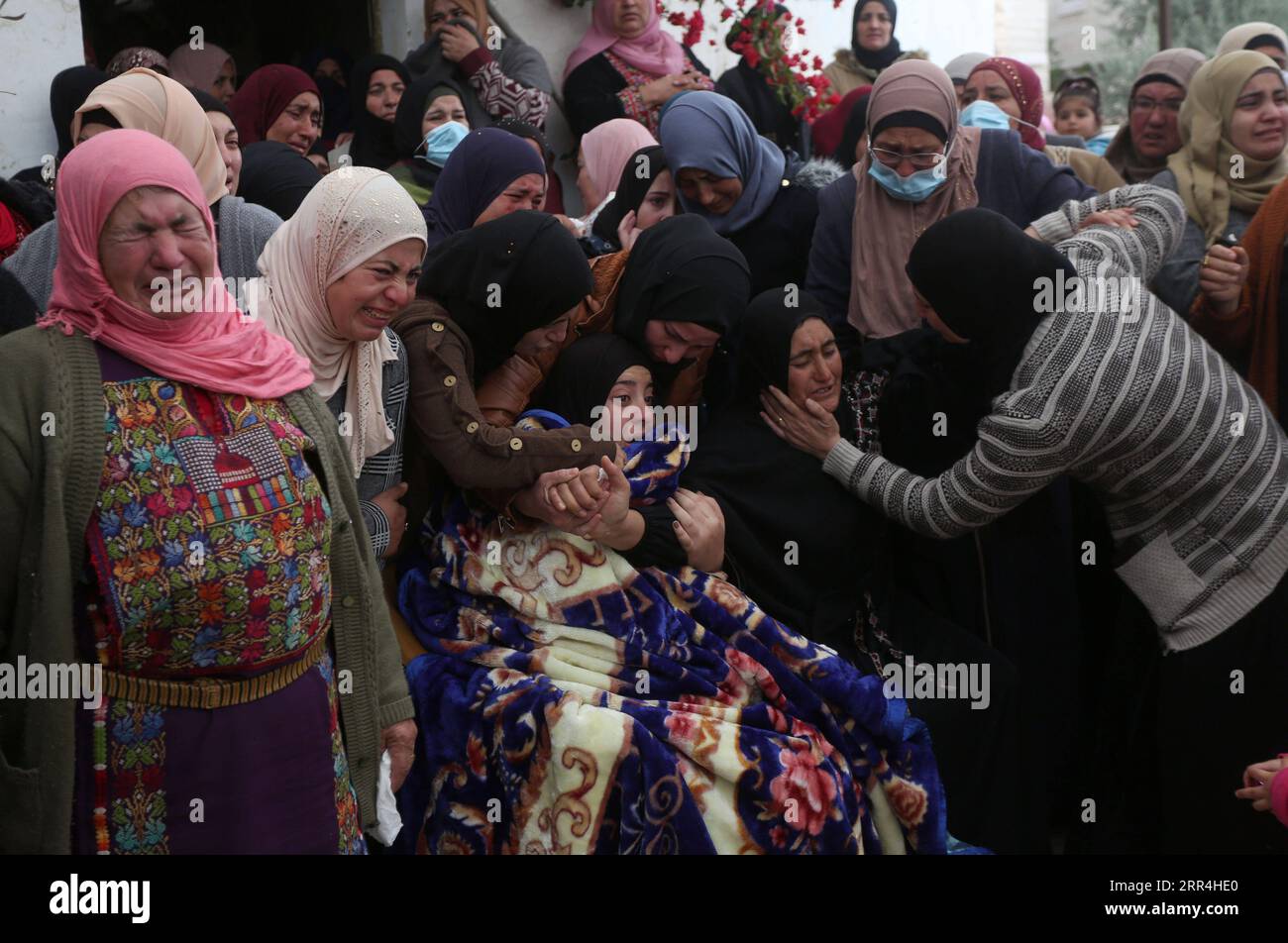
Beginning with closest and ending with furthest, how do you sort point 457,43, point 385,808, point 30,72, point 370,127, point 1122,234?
1. point 385,808
2. point 1122,234
3. point 30,72
4. point 370,127
5. point 457,43

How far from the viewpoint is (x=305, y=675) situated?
8.29 feet

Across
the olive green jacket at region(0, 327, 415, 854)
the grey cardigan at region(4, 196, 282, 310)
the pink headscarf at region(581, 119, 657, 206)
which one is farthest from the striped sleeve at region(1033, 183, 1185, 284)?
the olive green jacket at region(0, 327, 415, 854)

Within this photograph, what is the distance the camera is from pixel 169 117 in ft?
11.9

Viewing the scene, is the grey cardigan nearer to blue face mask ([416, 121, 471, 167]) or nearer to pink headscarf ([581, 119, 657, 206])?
blue face mask ([416, 121, 471, 167])

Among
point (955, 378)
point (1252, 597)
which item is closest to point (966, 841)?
point (1252, 597)

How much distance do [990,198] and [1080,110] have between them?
144 inches

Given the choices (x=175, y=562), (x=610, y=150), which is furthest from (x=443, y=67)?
(x=175, y=562)

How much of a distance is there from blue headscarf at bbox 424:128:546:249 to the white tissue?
75.1 inches

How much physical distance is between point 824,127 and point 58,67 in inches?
128

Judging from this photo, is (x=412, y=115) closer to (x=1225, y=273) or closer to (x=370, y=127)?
(x=370, y=127)

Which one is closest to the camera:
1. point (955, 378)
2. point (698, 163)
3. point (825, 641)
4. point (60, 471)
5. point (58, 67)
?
point (60, 471)

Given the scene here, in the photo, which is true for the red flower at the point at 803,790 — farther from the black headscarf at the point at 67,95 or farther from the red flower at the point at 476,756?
the black headscarf at the point at 67,95

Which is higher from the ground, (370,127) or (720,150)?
(370,127)

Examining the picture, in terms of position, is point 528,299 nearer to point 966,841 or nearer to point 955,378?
point 955,378
